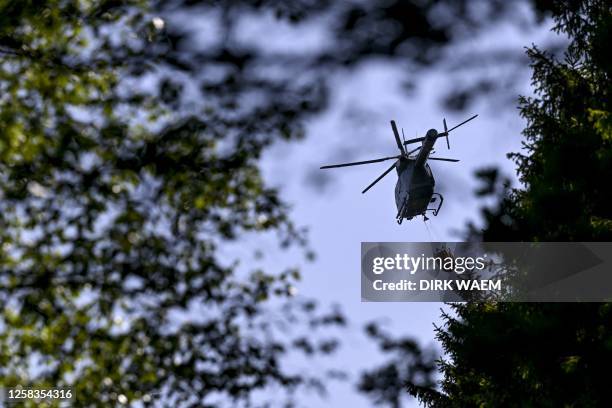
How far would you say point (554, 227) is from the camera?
13859 mm

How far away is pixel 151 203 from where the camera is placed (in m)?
7.80

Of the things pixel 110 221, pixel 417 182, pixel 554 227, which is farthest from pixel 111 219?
pixel 417 182

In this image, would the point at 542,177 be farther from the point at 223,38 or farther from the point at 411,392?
the point at 223,38

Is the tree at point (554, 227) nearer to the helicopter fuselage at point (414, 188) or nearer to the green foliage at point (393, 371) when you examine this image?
the green foliage at point (393, 371)

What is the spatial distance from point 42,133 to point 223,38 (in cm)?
298

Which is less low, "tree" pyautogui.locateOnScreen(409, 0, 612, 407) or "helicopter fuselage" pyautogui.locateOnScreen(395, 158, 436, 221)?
"helicopter fuselage" pyautogui.locateOnScreen(395, 158, 436, 221)

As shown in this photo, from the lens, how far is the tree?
42.9ft

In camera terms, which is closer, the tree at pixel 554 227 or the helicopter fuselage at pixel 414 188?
the tree at pixel 554 227

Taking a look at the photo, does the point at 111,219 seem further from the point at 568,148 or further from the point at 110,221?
the point at 568,148

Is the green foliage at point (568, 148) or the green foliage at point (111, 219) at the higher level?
the green foliage at point (568, 148)

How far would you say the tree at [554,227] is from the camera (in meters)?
13.1

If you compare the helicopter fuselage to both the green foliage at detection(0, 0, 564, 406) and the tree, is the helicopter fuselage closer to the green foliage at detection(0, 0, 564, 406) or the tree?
the tree

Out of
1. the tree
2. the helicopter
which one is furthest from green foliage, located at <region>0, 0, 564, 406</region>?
the helicopter

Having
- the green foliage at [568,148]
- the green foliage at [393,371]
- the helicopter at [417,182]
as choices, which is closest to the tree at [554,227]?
the green foliage at [568,148]
